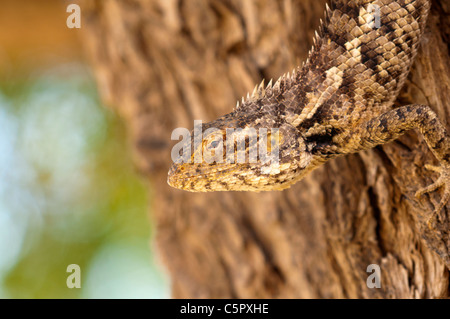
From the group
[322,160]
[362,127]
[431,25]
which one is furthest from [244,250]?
[431,25]

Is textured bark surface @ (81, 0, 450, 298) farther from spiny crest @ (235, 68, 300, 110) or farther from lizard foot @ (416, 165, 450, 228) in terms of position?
spiny crest @ (235, 68, 300, 110)

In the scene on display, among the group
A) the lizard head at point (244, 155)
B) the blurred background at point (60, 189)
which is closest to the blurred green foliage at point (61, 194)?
the blurred background at point (60, 189)

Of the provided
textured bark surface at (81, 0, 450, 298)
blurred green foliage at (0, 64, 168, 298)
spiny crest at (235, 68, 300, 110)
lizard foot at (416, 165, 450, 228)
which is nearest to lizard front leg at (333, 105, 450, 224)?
lizard foot at (416, 165, 450, 228)

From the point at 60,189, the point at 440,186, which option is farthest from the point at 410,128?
the point at 60,189

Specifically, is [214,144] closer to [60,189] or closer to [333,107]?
[333,107]

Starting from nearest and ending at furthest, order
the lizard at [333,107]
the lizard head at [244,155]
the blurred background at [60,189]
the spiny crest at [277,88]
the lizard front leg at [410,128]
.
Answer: the lizard front leg at [410,128]
the lizard at [333,107]
the lizard head at [244,155]
the spiny crest at [277,88]
the blurred background at [60,189]

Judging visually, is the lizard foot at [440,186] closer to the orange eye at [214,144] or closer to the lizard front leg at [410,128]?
the lizard front leg at [410,128]
